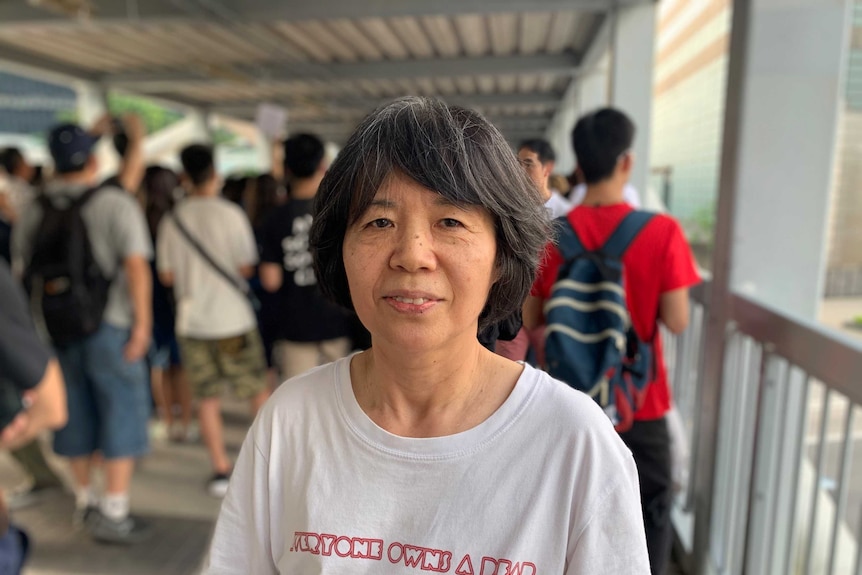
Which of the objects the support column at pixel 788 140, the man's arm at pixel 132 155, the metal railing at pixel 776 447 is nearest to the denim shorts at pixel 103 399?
the man's arm at pixel 132 155

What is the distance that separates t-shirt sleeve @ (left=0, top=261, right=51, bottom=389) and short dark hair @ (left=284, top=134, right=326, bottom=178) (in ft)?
4.63

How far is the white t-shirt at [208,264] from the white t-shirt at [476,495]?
92.6 inches

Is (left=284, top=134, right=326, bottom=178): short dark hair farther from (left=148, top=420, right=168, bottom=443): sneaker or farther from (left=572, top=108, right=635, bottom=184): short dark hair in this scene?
(left=148, top=420, right=168, bottom=443): sneaker

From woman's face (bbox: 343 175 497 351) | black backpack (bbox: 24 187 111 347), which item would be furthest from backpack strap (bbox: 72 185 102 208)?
woman's face (bbox: 343 175 497 351)

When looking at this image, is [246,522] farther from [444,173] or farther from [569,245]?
[569,245]

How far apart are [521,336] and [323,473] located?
0.39 metres

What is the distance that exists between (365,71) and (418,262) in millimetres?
7135

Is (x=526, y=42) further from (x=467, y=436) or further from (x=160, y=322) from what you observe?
(x=467, y=436)

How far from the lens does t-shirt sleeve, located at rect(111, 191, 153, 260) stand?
8.18 ft

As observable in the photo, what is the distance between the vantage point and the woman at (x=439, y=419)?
698 millimetres

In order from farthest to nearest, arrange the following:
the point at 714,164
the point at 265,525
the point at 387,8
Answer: the point at 387,8
the point at 714,164
the point at 265,525

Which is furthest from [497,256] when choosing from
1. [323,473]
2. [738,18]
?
[738,18]

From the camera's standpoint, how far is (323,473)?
778 millimetres

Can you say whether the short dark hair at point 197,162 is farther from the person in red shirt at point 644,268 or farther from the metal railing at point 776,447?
the metal railing at point 776,447
